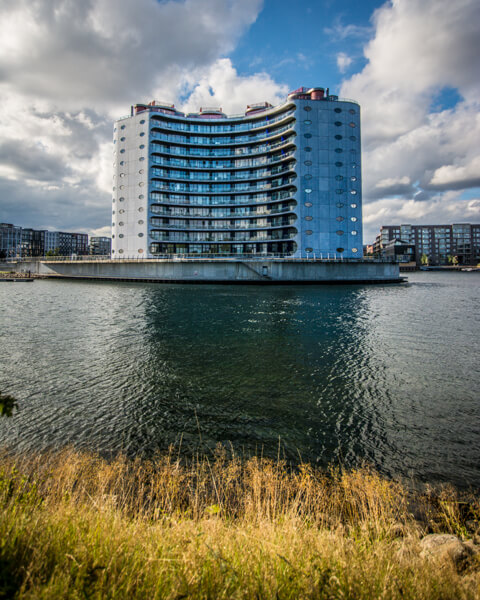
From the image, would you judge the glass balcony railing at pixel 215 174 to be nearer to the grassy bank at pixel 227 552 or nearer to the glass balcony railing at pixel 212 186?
the glass balcony railing at pixel 212 186

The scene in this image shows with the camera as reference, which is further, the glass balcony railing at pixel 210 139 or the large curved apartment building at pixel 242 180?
the glass balcony railing at pixel 210 139

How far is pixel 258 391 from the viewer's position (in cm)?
1070

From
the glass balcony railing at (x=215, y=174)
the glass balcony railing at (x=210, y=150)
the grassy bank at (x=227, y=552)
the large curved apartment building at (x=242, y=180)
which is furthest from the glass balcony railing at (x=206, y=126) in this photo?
the grassy bank at (x=227, y=552)

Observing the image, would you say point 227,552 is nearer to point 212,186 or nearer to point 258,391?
point 258,391

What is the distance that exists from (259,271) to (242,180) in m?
29.0

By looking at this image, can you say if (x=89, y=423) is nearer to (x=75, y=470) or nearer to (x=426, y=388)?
(x=75, y=470)

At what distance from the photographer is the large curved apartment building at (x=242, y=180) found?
64188 mm

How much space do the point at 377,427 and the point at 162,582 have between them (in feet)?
24.1

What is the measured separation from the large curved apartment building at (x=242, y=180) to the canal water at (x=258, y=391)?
158 ft

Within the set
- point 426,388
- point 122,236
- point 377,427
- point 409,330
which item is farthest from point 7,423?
point 122,236

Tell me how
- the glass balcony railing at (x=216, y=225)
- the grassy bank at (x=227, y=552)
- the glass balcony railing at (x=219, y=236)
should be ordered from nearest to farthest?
the grassy bank at (x=227, y=552) < the glass balcony railing at (x=219, y=236) < the glass balcony railing at (x=216, y=225)

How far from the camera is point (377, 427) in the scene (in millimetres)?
8469

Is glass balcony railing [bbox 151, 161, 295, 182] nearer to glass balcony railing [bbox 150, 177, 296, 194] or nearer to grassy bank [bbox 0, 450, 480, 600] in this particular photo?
glass balcony railing [bbox 150, 177, 296, 194]

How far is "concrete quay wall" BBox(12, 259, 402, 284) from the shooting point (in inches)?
2311
